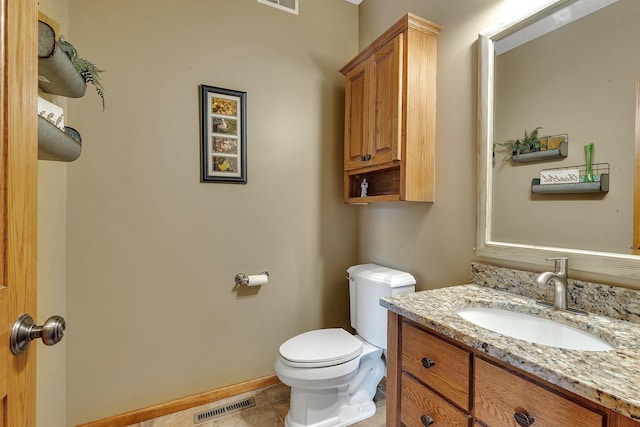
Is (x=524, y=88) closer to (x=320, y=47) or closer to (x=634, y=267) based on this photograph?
(x=634, y=267)

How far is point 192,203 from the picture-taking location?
1773mm

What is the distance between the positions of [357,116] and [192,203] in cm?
119

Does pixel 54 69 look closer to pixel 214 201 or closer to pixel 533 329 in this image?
pixel 214 201

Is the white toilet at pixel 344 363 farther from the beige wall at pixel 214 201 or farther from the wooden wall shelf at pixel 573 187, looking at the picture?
the wooden wall shelf at pixel 573 187

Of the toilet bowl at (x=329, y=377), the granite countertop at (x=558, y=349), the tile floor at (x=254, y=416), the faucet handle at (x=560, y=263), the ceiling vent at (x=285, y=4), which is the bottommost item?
the tile floor at (x=254, y=416)

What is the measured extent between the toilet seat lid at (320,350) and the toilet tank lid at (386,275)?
1.22 feet

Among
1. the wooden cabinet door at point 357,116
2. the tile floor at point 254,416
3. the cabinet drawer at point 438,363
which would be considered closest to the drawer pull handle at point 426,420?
the cabinet drawer at point 438,363

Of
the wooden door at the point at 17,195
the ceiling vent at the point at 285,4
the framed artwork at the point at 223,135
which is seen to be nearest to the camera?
the wooden door at the point at 17,195

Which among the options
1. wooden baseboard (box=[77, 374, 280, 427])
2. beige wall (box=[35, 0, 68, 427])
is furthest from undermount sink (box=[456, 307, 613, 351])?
beige wall (box=[35, 0, 68, 427])

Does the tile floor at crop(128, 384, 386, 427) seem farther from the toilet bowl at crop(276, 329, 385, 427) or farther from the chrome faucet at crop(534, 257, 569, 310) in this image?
the chrome faucet at crop(534, 257, 569, 310)

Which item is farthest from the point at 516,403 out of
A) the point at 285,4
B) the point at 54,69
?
the point at 285,4

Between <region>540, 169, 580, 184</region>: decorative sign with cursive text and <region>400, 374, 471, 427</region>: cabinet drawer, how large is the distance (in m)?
0.91

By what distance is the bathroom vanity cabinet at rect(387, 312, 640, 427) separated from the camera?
655mm

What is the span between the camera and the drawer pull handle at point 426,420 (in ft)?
3.22
